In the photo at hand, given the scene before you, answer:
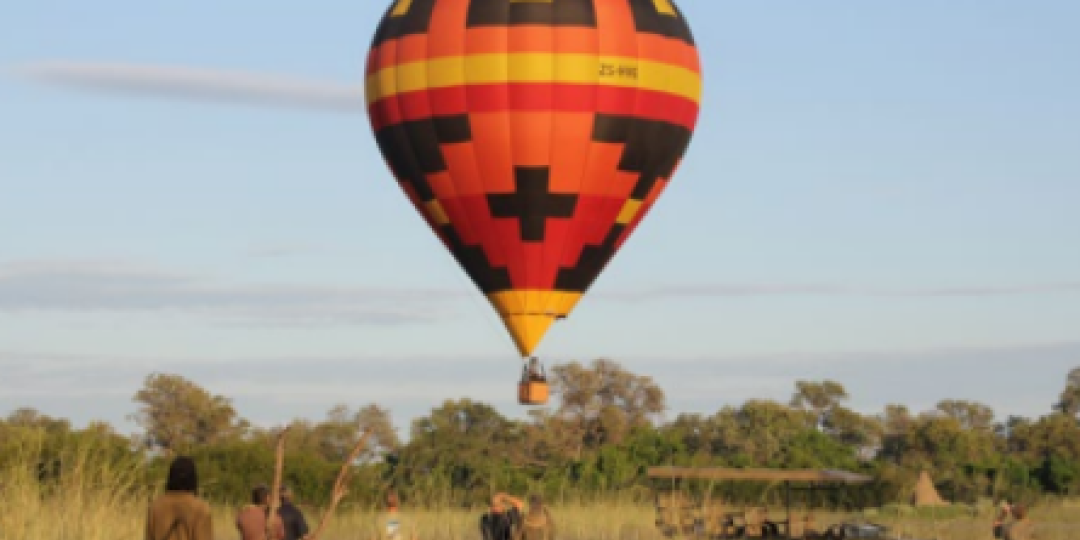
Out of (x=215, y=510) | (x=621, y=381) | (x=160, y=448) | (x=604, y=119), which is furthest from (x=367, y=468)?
(x=621, y=381)

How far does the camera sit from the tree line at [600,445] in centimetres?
4716

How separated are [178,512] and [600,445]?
80985mm

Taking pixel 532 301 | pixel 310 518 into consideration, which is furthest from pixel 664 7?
pixel 310 518

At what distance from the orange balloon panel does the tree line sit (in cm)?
579

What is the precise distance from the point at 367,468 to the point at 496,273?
1543cm

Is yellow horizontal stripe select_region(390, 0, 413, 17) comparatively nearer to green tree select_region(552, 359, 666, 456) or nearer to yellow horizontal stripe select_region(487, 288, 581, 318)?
yellow horizontal stripe select_region(487, 288, 581, 318)

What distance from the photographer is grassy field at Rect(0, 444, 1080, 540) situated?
662 inches

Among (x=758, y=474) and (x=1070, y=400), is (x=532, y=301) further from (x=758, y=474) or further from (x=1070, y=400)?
(x=1070, y=400)

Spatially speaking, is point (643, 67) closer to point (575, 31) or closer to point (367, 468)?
point (575, 31)

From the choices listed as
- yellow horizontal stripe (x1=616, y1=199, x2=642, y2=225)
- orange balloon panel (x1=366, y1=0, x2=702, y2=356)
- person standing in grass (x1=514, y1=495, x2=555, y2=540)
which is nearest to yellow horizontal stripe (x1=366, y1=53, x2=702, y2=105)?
orange balloon panel (x1=366, y1=0, x2=702, y2=356)

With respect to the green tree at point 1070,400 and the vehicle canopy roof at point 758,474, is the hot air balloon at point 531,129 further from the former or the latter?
the green tree at point 1070,400

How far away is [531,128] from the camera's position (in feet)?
112

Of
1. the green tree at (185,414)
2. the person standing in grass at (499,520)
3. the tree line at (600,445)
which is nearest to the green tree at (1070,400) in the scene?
the tree line at (600,445)

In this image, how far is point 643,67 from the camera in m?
35.2
